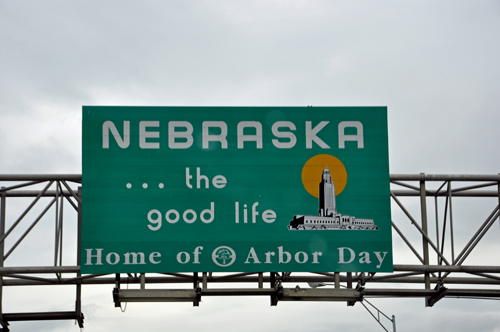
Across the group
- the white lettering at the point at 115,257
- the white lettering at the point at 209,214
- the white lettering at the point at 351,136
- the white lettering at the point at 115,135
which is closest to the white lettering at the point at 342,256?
the white lettering at the point at 351,136

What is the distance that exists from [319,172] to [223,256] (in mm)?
3247

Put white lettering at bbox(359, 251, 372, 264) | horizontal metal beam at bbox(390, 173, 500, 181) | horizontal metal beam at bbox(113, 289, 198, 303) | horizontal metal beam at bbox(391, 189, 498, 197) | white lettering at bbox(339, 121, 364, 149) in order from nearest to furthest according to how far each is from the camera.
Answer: horizontal metal beam at bbox(113, 289, 198, 303)
white lettering at bbox(359, 251, 372, 264)
white lettering at bbox(339, 121, 364, 149)
horizontal metal beam at bbox(390, 173, 500, 181)
horizontal metal beam at bbox(391, 189, 498, 197)

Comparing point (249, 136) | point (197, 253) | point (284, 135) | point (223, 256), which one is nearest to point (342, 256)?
point (223, 256)

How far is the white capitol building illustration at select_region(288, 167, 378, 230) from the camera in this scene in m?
18.5

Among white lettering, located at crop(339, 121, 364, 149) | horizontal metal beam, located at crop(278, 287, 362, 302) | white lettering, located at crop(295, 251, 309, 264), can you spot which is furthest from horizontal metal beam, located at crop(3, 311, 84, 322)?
white lettering, located at crop(339, 121, 364, 149)

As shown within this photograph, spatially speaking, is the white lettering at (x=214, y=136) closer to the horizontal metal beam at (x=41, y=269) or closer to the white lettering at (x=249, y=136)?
the white lettering at (x=249, y=136)

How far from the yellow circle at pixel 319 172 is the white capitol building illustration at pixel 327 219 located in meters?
0.12

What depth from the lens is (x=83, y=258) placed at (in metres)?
18.0

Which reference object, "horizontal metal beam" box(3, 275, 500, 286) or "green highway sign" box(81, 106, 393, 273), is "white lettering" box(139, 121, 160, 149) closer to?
"green highway sign" box(81, 106, 393, 273)

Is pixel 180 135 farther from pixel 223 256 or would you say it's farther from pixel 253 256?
pixel 253 256

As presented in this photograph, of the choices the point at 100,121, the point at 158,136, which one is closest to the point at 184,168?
the point at 158,136

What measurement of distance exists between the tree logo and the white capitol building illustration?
161 cm

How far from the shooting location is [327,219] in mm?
18562

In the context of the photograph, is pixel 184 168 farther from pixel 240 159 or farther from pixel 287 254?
pixel 287 254
